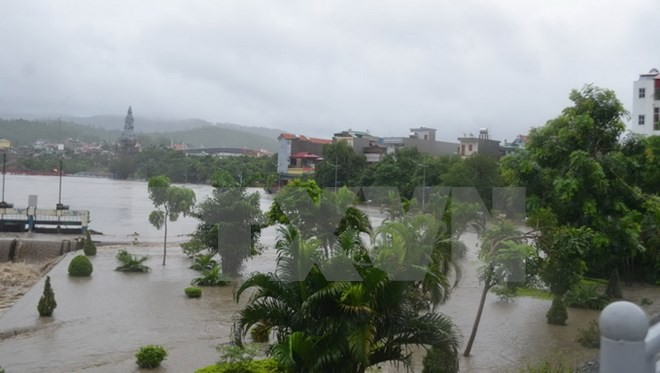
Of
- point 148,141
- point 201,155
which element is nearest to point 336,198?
point 201,155

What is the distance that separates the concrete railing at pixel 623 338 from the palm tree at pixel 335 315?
415cm

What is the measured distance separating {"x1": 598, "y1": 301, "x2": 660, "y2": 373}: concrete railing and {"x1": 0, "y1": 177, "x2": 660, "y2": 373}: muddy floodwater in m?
7.95

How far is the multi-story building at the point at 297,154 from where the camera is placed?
704 inches

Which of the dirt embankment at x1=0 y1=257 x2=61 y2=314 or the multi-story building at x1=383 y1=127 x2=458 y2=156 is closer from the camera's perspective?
the dirt embankment at x1=0 y1=257 x2=61 y2=314

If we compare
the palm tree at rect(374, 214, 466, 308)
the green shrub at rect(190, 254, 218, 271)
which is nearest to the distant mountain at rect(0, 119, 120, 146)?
the green shrub at rect(190, 254, 218, 271)

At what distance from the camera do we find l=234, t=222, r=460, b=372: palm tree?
18.0ft

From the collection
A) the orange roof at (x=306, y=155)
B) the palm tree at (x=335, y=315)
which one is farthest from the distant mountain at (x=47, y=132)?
the palm tree at (x=335, y=315)

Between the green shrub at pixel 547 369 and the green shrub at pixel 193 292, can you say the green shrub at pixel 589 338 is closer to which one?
the green shrub at pixel 547 369

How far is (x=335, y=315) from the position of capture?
5.65m

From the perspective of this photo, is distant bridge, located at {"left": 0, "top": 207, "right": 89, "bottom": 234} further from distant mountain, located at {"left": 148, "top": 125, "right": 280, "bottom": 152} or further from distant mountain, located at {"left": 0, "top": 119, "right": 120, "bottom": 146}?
distant mountain, located at {"left": 0, "top": 119, "right": 120, "bottom": 146}

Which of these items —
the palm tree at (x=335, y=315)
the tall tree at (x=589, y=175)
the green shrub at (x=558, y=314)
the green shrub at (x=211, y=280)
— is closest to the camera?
the palm tree at (x=335, y=315)

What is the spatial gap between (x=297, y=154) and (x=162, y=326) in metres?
7.80

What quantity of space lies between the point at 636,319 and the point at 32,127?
236 feet

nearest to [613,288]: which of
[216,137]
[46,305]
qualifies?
[46,305]
